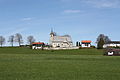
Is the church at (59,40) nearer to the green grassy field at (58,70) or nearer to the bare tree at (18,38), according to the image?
the bare tree at (18,38)

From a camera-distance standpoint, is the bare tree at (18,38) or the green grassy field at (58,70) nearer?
the green grassy field at (58,70)

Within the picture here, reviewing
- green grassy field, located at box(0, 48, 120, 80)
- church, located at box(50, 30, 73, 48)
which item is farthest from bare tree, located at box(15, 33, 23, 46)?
green grassy field, located at box(0, 48, 120, 80)

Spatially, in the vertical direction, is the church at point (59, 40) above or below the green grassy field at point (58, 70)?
above

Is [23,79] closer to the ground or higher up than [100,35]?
closer to the ground

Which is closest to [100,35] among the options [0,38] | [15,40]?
[15,40]

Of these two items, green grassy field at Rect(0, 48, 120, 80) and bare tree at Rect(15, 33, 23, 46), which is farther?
bare tree at Rect(15, 33, 23, 46)

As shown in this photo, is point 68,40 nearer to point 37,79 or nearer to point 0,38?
point 0,38

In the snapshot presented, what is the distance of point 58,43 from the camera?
562ft

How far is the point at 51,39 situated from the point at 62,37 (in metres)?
9.34

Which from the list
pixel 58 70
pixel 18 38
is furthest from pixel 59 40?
pixel 58 70

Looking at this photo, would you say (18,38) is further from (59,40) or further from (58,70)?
(58,70)

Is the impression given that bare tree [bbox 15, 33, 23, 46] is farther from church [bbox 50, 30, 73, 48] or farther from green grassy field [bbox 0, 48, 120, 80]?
green grassy field [bbox 0, 48, 120, 80]

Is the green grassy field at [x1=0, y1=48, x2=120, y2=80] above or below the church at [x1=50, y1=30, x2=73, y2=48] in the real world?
below

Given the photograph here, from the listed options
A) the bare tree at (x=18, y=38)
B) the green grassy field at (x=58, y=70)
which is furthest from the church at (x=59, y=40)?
the green grassy field at (x=58, y=70)
